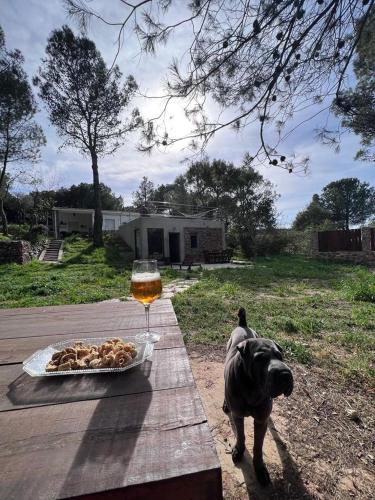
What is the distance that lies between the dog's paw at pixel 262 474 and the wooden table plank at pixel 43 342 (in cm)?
91

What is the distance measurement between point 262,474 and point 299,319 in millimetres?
3258

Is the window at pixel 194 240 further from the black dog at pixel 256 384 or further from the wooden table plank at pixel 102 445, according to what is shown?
the wooden table plank at pixel 102 445

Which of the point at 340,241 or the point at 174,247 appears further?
the point at 174,247

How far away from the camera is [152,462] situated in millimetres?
549

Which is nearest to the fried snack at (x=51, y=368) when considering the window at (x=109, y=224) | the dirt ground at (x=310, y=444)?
the dirt ground at (x=310, y=444)

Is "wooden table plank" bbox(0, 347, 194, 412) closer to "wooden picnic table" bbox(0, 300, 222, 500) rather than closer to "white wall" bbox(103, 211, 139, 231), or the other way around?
"wooden picnic table" bbox(0, 300, 222, 500)

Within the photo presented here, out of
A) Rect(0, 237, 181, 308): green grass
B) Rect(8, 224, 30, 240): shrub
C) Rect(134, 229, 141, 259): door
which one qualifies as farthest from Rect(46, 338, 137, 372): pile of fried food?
Rect(8, 224, 30, 240): shrub

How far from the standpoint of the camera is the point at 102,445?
1.96 feet

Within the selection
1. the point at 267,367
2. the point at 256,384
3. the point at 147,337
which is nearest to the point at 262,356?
the point at 267,367

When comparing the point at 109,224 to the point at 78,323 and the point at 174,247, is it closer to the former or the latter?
the point at 174,247

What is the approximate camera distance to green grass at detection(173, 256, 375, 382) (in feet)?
10.1

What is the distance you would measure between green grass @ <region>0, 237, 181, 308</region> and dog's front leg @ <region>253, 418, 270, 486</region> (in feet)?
17.0

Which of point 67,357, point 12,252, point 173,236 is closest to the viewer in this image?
point 67,357

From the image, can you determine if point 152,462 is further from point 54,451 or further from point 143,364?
point 143,364
